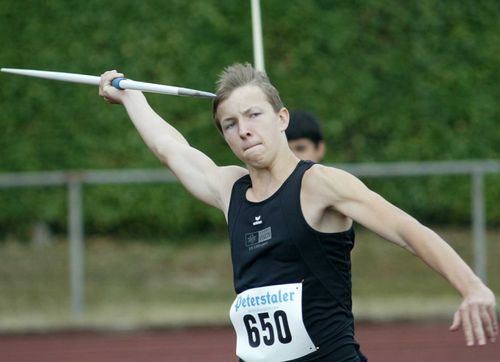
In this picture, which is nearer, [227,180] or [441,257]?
[441,257]

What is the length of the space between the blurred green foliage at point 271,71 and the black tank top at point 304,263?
8.74 m

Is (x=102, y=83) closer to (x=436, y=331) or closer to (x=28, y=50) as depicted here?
(x=436, y=331)

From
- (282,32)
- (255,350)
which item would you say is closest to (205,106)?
(282,32)

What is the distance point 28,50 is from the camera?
523 inches

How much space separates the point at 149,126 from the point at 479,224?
7.29m

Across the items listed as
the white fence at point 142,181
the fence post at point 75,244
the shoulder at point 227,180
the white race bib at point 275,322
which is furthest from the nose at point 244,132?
the fence post at point 75,244

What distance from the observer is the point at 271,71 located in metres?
13.2

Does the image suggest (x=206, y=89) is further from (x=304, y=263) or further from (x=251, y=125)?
(x=304, y=263)

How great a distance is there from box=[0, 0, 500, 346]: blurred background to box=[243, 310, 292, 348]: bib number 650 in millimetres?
8530

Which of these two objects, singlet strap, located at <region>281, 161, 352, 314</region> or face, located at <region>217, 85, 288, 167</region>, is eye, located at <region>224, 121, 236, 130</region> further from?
singlet strap, located at <region>281, 161, 352, 314</region>

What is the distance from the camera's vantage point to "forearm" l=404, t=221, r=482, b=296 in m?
3.71

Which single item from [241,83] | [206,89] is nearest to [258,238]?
[241,83]

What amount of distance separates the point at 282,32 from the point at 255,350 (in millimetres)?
9175

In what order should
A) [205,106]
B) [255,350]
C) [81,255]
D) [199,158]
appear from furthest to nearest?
1. [205,106]
2. [81,255]
3. [199,158]
4. [255,350]
